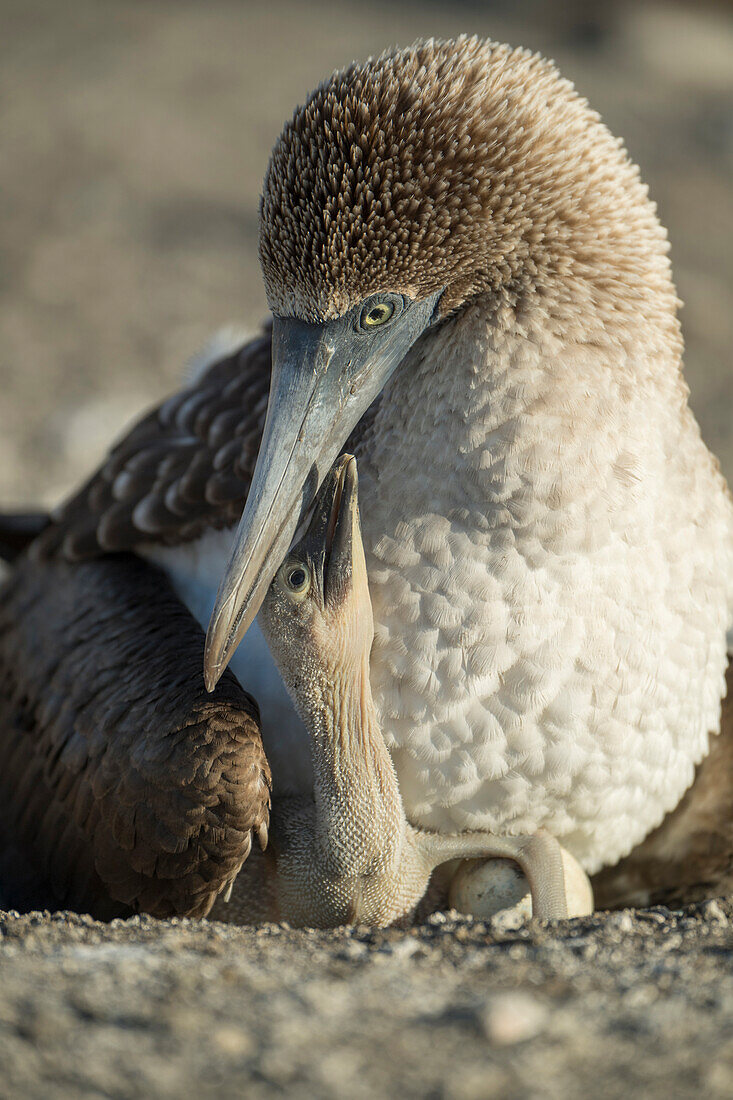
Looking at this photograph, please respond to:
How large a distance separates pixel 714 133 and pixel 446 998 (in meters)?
11.4

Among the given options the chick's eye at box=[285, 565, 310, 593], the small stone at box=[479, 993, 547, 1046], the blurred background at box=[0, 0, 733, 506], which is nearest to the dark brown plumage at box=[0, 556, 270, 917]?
the chick's eye at box=[285, 565, 310, 593]

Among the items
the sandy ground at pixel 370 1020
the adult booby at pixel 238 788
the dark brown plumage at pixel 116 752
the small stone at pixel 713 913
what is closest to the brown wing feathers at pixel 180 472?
the dark brown plumage at pixel 116 752

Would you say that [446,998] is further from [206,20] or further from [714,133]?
[206,20]

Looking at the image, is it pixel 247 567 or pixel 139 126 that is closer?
pixel 247 567

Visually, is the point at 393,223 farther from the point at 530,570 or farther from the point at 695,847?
the point at 695,847

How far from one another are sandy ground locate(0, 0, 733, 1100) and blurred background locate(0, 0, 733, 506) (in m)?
0.03

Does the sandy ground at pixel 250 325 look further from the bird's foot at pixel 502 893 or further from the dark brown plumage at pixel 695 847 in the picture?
the dark brown plumage at pixel 695 847

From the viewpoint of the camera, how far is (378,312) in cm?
307

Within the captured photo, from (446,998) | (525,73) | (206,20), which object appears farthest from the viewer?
(206,20)

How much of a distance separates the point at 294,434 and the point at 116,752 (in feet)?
3.54

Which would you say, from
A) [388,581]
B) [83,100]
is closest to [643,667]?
[388,581]

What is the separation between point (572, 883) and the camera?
11.6ft

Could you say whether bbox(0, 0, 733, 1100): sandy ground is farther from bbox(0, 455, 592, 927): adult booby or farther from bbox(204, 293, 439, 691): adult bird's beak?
bbox(204, 293, 439, 691): adult bird's beak

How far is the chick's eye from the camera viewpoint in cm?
318
